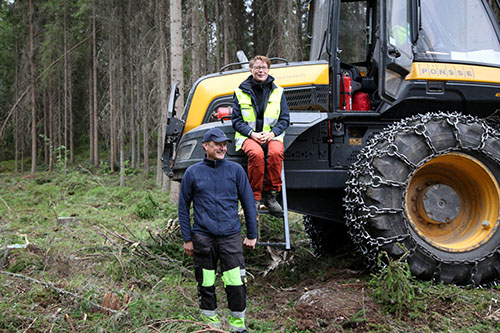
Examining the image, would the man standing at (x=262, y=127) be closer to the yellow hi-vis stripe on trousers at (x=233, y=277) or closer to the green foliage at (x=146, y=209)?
the yellow hi-vis stripe on trousers at (x=233, y=277)

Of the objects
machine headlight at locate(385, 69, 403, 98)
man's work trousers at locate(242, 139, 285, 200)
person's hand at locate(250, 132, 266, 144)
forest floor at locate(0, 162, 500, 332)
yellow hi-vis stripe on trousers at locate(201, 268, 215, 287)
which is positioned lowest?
forest floor at locate(0, 162, 500, 332)

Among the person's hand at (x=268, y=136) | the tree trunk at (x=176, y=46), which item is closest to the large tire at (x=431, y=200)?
the person's hand at (x=268, y=136)

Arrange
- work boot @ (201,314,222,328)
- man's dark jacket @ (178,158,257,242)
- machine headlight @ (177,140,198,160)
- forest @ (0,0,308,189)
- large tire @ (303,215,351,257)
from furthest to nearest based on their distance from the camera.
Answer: forest @ (0,0,308,189)
large tire @ (303,215,351,257)
machine headlight @ (177,140,198,160)
man's dark jacket @ (178,158,257,242)
work boot @ (201,314,222,328)

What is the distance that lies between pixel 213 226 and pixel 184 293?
1481 millimetres

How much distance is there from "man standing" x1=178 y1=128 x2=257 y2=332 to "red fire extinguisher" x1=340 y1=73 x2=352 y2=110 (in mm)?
1959

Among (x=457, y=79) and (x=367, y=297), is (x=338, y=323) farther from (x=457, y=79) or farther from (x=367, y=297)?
(x=457, y=79)

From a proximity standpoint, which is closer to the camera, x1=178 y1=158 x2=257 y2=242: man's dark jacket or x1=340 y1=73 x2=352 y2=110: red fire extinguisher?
x1=178 y1=158 x2=257 y2=242: man's dark jacket

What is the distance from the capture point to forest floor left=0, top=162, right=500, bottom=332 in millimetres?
3951

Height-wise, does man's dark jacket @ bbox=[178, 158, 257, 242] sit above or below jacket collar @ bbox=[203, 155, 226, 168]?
below

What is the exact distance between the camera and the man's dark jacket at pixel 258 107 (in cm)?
470

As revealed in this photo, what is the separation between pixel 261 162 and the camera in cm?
463

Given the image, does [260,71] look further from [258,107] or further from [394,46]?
[394,46]

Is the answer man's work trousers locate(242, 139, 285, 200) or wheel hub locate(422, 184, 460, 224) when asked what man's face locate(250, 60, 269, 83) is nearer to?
man's work trousers locate(242, 139, 285, 200)

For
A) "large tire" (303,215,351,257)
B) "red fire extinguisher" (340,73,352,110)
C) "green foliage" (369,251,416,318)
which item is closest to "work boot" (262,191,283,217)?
"green foliage" (369,251,416,318)
